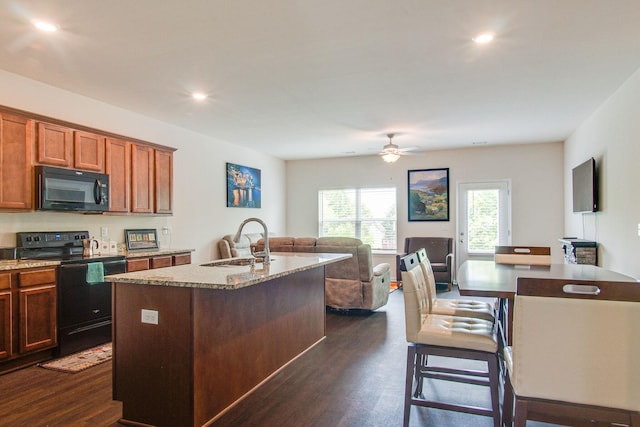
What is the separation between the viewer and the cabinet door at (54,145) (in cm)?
375

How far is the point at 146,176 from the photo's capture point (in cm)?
490

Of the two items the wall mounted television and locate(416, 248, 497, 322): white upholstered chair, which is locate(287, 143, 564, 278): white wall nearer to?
the wall mounted television

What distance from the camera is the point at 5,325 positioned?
3.22 m

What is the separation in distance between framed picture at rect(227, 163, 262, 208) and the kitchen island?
4.31 m

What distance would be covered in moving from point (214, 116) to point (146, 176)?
1154 millimetres

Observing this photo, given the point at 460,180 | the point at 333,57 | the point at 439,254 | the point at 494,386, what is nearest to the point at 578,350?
the point at 494,386

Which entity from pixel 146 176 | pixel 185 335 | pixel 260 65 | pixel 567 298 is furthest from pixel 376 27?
pixel 146 176

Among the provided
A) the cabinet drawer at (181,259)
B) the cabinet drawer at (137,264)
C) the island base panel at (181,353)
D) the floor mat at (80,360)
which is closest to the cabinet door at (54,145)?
the cabinet drawer at (137,264)

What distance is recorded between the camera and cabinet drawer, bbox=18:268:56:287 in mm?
3326

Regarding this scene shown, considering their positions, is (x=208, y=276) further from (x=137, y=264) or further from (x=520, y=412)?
(x=137, y=264)

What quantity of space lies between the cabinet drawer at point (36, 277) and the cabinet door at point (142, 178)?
1.31 metres

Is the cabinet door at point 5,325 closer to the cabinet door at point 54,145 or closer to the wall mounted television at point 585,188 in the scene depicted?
the cabinet door at point 54,145

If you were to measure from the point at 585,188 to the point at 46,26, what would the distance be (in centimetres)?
590

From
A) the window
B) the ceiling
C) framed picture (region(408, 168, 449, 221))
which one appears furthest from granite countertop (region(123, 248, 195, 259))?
framed picture (region(408, 168, 449, 221))
